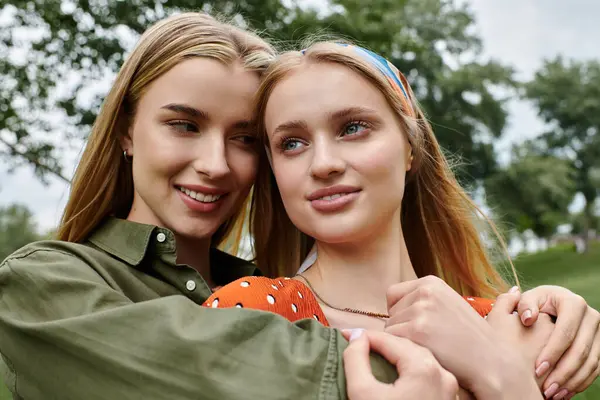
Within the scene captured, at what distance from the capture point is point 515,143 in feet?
101

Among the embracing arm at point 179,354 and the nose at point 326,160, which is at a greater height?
the nose at point 326,160

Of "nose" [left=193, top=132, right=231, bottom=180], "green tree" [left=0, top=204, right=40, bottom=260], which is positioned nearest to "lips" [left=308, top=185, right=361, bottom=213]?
"nose" [left=193, top=132, right=231, bottom=180]

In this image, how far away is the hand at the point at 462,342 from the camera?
163 centimetres

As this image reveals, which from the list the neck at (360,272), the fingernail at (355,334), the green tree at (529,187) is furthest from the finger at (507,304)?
the green tree at (529,187)

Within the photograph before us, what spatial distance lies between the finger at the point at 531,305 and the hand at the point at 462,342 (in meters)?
0.17

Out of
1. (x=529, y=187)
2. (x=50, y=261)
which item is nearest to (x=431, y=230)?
(x=50, y=261)

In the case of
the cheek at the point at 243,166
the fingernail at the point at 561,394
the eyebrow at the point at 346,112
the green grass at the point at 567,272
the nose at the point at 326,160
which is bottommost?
the green grass at the point at 567,272

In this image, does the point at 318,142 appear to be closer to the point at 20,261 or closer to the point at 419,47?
the point at 20,261

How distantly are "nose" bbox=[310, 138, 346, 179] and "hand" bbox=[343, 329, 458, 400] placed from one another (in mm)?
705

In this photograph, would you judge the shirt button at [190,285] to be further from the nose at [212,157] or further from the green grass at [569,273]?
the green grass at [569,273]

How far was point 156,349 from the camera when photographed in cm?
151

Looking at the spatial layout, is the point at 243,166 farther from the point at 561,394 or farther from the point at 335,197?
the point at 561,394

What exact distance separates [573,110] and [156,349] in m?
35.5

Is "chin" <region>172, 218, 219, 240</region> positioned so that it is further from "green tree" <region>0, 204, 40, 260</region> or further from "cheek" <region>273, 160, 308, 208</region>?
"green tree" <region>0, 204, 40, 260</region>
